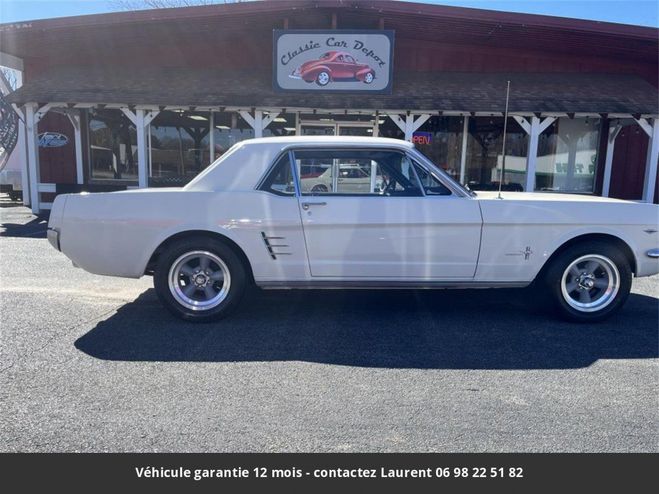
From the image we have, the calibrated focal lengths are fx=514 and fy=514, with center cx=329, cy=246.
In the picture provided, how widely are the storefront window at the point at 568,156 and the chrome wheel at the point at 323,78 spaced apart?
646 cm

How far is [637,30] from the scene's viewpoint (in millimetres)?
12562

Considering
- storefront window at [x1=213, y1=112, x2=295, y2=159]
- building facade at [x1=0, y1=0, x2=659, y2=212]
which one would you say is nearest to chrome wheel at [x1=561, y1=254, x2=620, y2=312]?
building facade at [x1=0, y1=0, x2=659, y2=212]

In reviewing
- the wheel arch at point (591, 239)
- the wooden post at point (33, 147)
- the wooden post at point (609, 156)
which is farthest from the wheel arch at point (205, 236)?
the wooden post at point (609, 156)

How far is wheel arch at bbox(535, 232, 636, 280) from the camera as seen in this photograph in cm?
467

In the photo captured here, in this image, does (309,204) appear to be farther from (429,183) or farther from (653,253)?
(653,253)

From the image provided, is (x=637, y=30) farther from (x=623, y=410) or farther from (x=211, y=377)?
(x=211, y=377)

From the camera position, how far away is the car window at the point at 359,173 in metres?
4.62

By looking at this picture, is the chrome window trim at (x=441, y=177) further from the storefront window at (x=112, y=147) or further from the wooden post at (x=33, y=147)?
the storefront window at (x=112, y=147)

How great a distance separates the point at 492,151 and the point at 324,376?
42.1 ft

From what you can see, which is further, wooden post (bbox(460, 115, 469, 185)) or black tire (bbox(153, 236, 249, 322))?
wooden post (bbox(460, 115, 469, 185))

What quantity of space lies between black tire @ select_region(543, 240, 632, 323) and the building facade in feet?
25.9

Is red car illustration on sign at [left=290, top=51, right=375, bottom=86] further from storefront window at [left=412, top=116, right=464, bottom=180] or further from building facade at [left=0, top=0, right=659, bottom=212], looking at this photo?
storefront window at [left=412, top=116, right=464, bottom=180]

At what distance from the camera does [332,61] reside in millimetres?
12984
